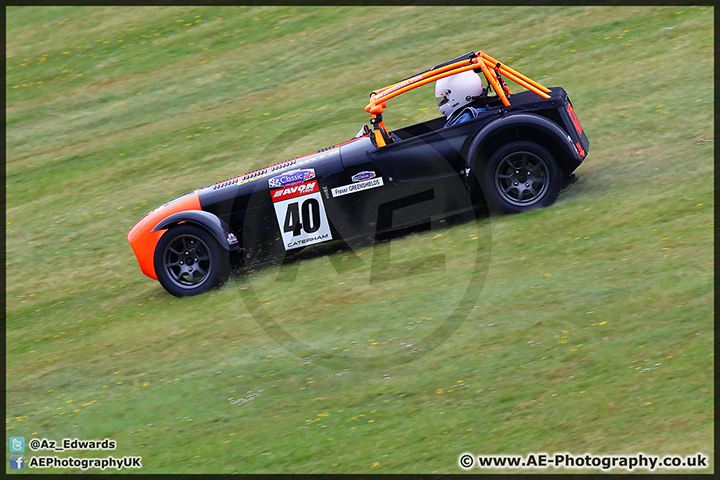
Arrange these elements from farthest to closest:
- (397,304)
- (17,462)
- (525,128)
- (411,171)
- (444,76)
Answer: (444,76) → (411,171) → (525,128) → (397,304) → (17,462)

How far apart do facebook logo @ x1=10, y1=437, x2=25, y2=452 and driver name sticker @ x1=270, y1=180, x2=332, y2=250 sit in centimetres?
326

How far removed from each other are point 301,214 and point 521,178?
2392 millimetres

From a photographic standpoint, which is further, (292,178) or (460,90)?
(460,90)

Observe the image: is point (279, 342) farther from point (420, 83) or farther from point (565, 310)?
point (420, 83)

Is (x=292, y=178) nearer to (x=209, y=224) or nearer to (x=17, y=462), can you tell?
(x=209, y=224)

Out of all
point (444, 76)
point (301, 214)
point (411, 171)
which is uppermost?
point (444, 76)

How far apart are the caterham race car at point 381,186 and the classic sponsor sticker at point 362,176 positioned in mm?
15

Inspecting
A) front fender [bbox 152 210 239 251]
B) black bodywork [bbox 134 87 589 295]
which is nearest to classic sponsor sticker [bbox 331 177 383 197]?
black bodywork [bbox 134 87 589 295]

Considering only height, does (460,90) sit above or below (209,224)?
above

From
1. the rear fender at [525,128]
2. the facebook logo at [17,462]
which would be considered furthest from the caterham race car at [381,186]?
the facebook logo at [17,462]

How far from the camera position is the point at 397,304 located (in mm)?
6902

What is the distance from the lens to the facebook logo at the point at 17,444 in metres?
5.97

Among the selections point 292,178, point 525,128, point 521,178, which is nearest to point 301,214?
point 292,178

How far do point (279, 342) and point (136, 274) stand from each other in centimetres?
323
